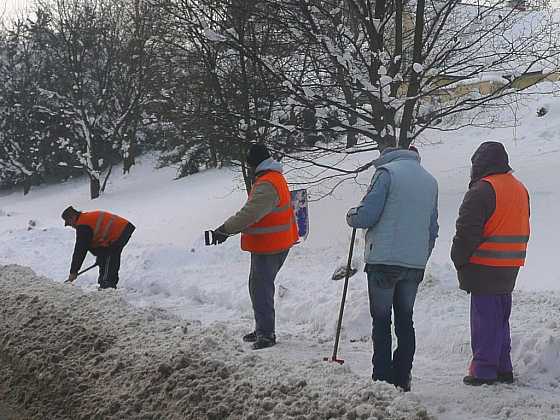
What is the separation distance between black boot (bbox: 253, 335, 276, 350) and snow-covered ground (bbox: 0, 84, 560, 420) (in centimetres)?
8

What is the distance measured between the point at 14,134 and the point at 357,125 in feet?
98.5

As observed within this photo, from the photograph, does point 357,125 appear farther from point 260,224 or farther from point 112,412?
point 112,412

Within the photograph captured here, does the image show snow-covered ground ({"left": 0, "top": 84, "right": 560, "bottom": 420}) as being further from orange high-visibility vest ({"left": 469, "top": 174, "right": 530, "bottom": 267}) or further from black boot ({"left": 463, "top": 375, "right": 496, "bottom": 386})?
orange high-visibility vest ({"left": 469, "top": 174, "right": 530, "bottom": 267})

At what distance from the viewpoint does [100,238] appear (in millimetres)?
8828

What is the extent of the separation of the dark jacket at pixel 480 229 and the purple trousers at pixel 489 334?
9cm

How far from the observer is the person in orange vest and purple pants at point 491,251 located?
191 inches

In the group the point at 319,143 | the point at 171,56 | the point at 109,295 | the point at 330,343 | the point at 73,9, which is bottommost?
the point at 330,343

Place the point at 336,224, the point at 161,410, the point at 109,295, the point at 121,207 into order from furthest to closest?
1. the point at 121,207
2. the point at 336,224
3. the point at 109,295
4. the point at 161,410

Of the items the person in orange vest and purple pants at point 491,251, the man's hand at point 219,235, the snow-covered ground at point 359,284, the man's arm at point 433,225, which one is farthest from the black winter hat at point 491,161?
the man's hand at point 219,235

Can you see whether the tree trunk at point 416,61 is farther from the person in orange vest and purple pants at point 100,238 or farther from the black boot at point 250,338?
the black boot at point 250,338

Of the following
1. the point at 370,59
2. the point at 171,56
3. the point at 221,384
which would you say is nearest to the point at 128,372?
the point at 221,384

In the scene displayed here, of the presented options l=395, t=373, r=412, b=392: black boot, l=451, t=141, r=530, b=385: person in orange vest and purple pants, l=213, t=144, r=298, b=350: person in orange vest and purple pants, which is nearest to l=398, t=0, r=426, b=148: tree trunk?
l=213, t=144, r=298, b=350: person in orange vest and purple pants

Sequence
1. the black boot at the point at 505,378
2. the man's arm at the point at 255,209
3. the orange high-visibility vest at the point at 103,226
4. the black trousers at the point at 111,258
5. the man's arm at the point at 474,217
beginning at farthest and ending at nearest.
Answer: the black trousers at the point at 111,258 → the orange high-visibility vest at the point at 103,226 → the man's arm at the point at 255,209 → the black boot at the point at 505,378 → the man's arm at the point at 474,217

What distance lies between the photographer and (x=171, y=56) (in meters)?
14.1
